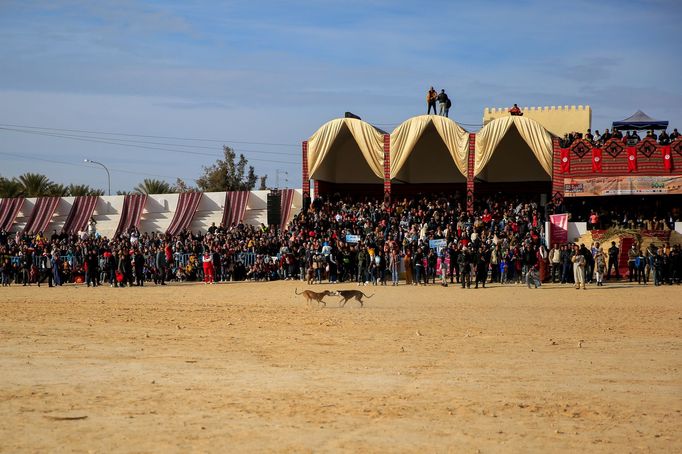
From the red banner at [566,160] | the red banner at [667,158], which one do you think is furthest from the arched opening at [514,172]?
the red banner at [667,158]

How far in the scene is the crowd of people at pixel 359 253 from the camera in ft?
99.1

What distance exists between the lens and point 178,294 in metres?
28.4

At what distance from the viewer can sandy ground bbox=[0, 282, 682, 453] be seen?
344 inches

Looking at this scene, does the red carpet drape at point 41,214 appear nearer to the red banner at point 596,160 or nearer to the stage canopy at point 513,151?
the stage canopy at point 513,151

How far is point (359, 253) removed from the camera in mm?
31656

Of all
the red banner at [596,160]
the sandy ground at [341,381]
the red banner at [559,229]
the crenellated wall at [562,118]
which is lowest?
the sandy ground at [341,381]

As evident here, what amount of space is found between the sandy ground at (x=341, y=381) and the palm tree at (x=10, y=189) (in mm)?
35255

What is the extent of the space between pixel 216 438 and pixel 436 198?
103 ft

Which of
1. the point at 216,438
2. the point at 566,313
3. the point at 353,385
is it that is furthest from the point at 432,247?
the point at 216,438

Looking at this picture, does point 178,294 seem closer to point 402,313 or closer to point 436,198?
point 402,313

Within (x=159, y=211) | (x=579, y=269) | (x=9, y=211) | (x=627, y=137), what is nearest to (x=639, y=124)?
(x=627, y=137)

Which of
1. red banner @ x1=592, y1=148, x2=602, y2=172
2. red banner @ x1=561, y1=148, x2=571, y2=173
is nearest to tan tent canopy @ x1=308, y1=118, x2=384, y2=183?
red banner @ x1=561, y1=148, x2=571, y2=173

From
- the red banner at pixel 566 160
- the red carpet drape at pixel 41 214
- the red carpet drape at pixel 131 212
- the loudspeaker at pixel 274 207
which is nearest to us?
the red banner at pixel 566 160

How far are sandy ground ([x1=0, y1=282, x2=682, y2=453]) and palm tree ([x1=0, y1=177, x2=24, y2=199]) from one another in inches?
1388
